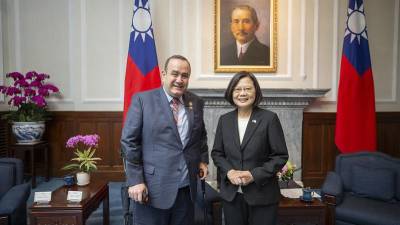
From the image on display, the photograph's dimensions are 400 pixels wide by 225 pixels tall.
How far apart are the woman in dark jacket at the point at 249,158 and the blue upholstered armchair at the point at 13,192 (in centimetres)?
156

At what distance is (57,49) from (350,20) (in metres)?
3.85

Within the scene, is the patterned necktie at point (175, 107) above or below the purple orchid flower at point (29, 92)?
below

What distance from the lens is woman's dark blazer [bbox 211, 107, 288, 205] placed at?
156 centimetres

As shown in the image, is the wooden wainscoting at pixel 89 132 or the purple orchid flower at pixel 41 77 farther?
the wooden wainscoting at pixel 89 132

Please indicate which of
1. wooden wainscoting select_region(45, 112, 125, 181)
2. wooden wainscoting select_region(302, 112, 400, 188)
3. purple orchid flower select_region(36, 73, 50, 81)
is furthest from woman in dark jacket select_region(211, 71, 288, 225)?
purple orchid flower select_region(36, 73, 50, 81)

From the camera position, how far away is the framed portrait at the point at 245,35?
420 cm

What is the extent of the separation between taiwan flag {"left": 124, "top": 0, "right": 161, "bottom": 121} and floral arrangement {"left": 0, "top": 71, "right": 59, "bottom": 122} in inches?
41.8

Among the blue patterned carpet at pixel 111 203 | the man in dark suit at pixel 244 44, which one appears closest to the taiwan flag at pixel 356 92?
the man in dark suit at pixel 244 44

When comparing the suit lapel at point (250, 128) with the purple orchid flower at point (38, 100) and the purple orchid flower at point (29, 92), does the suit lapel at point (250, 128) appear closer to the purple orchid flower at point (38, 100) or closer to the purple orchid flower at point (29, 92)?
the purple orchid flower at point (38, 100)

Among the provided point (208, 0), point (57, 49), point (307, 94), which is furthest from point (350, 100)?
point (57, 49)

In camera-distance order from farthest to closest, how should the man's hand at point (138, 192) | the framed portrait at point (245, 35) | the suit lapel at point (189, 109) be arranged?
the framed portrait at point (245, 35), the suit lapel at point (189, 109), the man's hand at point (138, 192)

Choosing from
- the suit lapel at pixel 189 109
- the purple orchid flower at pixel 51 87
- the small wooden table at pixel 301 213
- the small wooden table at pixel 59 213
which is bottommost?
the small wooden table at pixel 301 213

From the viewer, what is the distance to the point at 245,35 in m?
4.22

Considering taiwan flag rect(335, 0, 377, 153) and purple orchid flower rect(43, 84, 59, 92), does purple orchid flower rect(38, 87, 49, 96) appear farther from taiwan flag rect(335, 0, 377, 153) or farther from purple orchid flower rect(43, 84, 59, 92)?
taiwan flag rect(335, 0, 377, 153)
